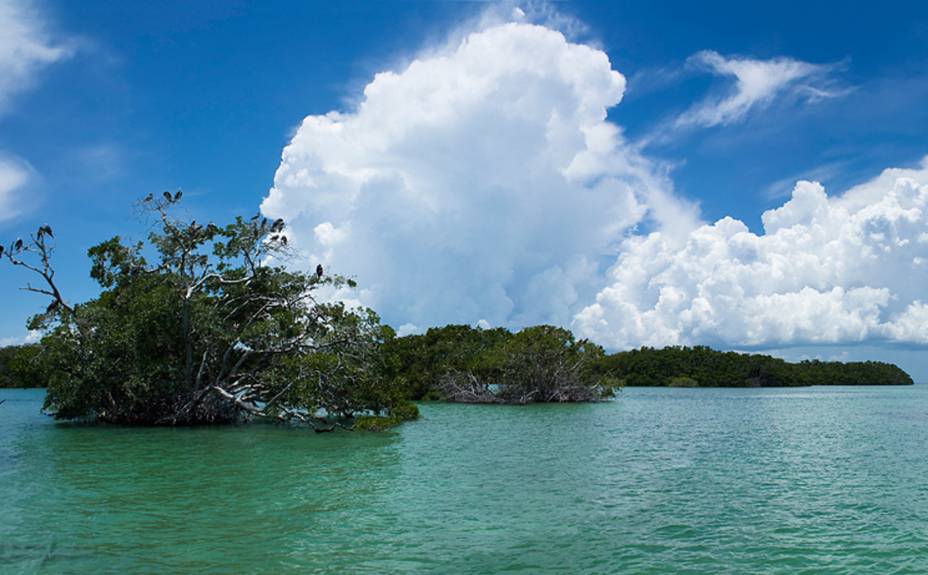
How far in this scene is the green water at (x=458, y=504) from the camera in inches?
392

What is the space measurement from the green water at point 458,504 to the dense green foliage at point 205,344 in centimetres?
310

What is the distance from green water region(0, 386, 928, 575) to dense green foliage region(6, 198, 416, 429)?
10.2 ft

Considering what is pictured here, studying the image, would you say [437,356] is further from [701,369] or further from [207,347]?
[701,369]

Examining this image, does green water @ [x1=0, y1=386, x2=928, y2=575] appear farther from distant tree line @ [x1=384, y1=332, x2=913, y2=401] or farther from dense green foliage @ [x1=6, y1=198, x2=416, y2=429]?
distant tree line @ [x1=384, y1=332, x2=913, y2=401]

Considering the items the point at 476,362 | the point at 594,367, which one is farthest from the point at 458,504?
the point at 594,367

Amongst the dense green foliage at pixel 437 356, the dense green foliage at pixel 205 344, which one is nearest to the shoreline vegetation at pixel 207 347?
the dense green foliage at pixel 205 344

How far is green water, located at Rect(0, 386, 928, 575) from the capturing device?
995cm

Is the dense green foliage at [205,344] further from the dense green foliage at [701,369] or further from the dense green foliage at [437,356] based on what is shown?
the dense green foliage at [701,369]

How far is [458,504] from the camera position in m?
13.7

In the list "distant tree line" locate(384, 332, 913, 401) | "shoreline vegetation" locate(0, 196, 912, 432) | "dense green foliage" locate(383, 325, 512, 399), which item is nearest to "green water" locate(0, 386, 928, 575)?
"shoreline vegetation" locate(0, 196, 912, 432)

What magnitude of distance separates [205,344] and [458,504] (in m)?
20.1

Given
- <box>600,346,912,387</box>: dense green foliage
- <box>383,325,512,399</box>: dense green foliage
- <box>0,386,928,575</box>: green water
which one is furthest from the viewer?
<box>600,346,912,387</box>: dense green foliage

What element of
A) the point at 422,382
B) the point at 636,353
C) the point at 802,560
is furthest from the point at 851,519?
the point at 636,353

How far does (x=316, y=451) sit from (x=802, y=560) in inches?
608
